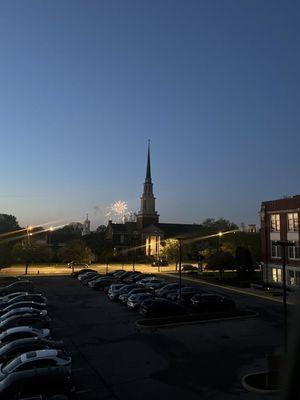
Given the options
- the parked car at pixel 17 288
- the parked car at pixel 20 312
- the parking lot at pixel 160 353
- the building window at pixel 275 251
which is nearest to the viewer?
the parking lot at pixel 160 353

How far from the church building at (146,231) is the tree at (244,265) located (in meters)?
46.7

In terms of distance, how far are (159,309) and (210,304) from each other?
4631mm

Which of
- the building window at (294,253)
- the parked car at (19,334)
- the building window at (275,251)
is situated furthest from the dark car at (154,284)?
the parked car at (19,334)

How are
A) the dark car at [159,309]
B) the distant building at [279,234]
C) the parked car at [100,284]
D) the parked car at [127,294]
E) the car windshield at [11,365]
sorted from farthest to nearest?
the parked car at [100,284] < the distant building at [279,234] < the parked car at [127,294] < the dark car at [159,309] < the car windshield at [11,365]

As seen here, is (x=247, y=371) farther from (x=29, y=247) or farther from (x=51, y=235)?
(x=51, y=235)

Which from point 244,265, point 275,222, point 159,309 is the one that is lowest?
point 159,309

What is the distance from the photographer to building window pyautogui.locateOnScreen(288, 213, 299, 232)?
1710 inches

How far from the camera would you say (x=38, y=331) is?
861 inches

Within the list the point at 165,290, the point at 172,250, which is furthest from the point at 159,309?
the point at 172,250

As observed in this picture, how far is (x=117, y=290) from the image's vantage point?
122 ft

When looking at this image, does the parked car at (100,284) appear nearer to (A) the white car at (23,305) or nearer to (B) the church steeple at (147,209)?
(A) the white car at (23,305)

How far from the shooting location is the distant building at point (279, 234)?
43.6 metres

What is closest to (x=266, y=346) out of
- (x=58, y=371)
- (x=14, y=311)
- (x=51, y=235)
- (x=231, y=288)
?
(x=58, y=371)

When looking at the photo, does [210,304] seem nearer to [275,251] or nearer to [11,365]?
[11,365]
